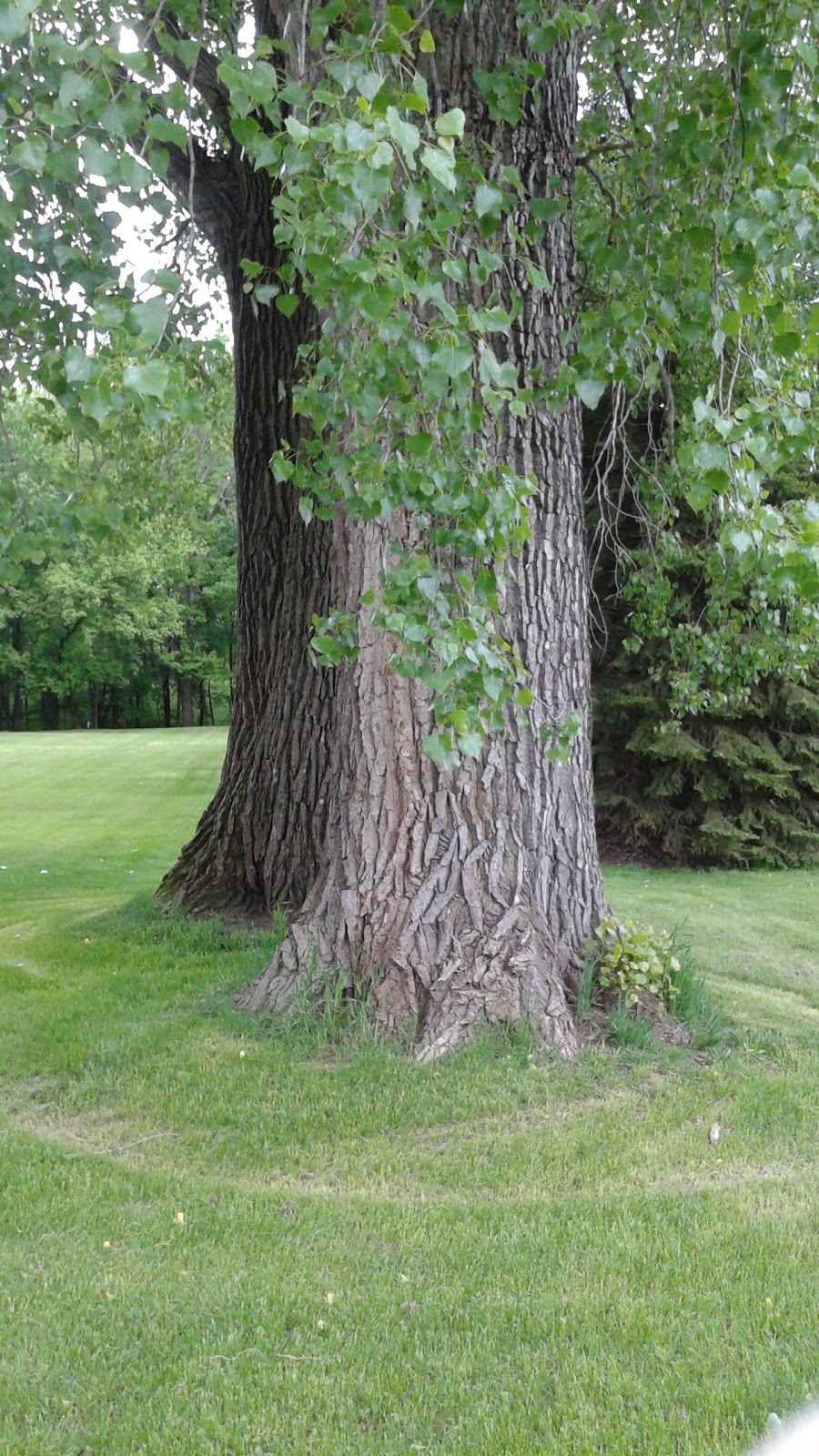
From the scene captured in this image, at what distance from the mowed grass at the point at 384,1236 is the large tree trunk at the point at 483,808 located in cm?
29

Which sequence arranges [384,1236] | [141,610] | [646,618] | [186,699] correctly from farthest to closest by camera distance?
[186,699] → [141,610] → [646,618] → [384,1236]

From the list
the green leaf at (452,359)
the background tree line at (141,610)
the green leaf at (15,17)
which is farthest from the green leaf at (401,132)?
the background tree line at (141,610)

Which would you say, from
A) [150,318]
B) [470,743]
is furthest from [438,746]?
[150,318]

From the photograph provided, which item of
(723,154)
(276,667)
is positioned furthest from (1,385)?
(723,154)

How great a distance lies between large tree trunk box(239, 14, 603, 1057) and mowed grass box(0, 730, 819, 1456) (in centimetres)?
29

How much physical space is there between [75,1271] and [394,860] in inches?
76.4

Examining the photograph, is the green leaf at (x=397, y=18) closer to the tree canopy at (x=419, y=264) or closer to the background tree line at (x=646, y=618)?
the tree canopy at (x=419, y=264)

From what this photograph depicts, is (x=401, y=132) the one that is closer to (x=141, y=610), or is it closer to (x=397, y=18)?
(x=397, y=18)

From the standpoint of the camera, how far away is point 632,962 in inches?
175

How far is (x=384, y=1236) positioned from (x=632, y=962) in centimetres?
184

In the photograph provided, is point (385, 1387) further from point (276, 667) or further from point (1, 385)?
point (276, 667)

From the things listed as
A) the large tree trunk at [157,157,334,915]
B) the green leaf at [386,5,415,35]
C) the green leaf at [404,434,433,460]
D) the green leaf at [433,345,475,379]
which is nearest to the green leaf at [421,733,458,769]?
the green leaf at [404,434,433,460]

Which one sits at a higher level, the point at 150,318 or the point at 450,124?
the point at 450,124

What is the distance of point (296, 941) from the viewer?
4.55 m
